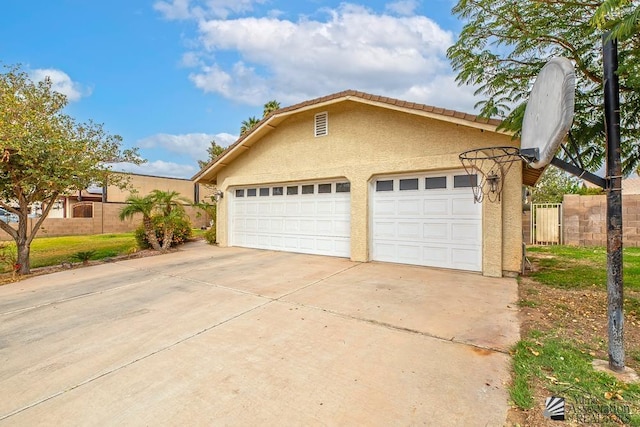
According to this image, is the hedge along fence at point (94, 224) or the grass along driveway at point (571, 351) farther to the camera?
the hedge along fence at point (94, 224)

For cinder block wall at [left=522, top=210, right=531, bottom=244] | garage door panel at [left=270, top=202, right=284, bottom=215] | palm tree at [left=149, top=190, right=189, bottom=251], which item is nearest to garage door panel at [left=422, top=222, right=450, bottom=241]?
garage door panel at [left=270, top=202, right=284, bottom=215]

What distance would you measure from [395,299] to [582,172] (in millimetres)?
3323

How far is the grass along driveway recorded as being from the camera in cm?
241

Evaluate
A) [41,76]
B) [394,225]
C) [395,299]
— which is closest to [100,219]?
[41,76]

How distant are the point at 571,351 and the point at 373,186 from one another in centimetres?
616

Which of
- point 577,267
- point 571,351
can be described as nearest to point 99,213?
point 571,351

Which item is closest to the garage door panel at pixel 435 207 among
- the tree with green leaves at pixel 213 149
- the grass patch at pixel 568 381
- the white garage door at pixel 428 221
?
the white garage door at pixel 428 221

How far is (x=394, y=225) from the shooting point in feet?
28.0

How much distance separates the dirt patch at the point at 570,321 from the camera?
99.8 inches

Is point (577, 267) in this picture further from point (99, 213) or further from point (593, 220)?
point (99, 213)

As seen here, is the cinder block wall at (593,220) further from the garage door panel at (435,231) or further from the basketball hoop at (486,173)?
the garage door panel at (435,231)

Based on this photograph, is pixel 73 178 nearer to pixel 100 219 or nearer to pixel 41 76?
pixel 41 76

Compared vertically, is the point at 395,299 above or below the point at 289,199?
below

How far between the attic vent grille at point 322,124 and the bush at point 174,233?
6.98 m
